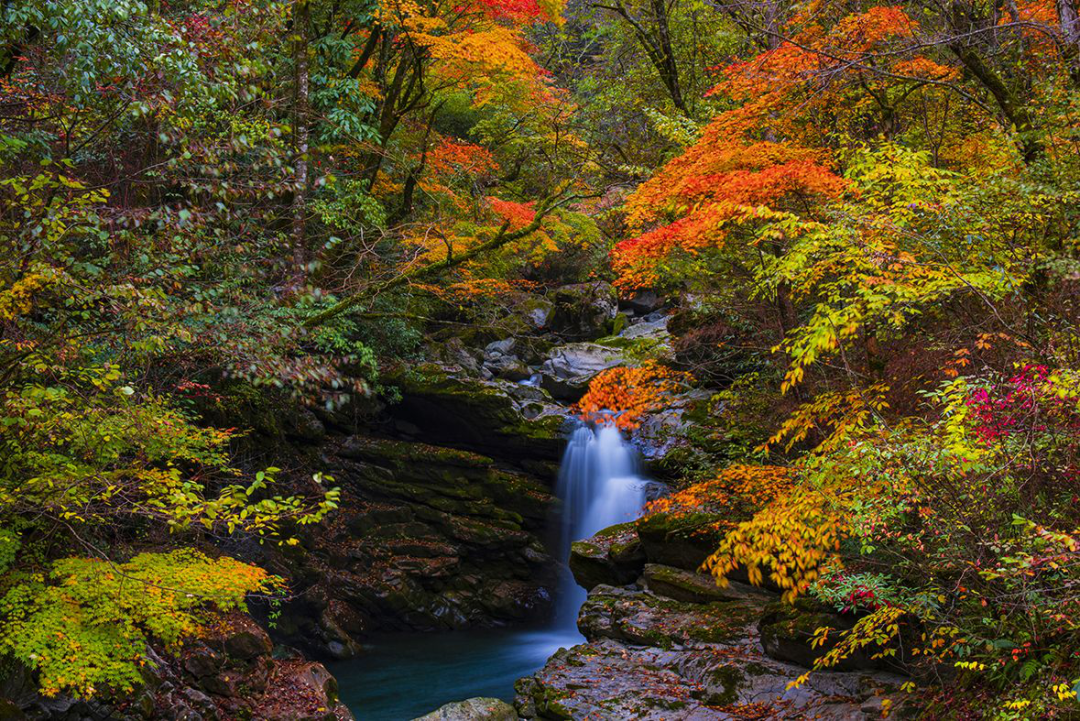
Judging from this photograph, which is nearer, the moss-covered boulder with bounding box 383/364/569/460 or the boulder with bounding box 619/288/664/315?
the moss-covered boulder with bounding box 383/364/569/460

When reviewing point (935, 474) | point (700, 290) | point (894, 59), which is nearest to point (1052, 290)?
point (935, 474)

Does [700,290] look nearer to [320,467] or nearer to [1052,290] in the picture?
[1052,290]

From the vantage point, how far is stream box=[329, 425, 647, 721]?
11.3 metres

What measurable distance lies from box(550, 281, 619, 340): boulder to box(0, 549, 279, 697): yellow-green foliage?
605 inches

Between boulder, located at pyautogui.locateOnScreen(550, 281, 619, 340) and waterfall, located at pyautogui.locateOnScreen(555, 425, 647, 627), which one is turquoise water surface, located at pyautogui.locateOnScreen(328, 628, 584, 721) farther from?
boulder, located at pyautogui.locateOnScreen(550, 281, 619, 340)

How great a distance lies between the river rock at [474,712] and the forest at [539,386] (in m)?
0.04

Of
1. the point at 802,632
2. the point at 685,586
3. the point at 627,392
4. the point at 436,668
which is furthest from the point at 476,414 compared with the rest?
the point at 802,632

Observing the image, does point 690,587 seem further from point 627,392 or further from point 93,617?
point 93,617

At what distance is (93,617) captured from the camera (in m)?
6.02

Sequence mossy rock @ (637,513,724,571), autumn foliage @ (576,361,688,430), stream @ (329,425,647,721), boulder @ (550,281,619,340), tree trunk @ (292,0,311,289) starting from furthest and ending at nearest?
1. boulder @ (550,281,619,340)
2. stream @ (329,425,647,721)
3. tree trunk @ (292,0,311,289)
4. mossy rock @ (637,513,724,571)
5. autumn foliage @ (576,361,688,430)

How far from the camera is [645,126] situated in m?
16.9

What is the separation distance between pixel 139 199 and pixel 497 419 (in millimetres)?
7973

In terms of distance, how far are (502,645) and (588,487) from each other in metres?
3.67

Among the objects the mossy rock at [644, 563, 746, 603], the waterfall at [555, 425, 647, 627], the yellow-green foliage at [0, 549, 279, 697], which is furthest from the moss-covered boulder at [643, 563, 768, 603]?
the yellow-green foliage at [0, 549, 279, 697]
